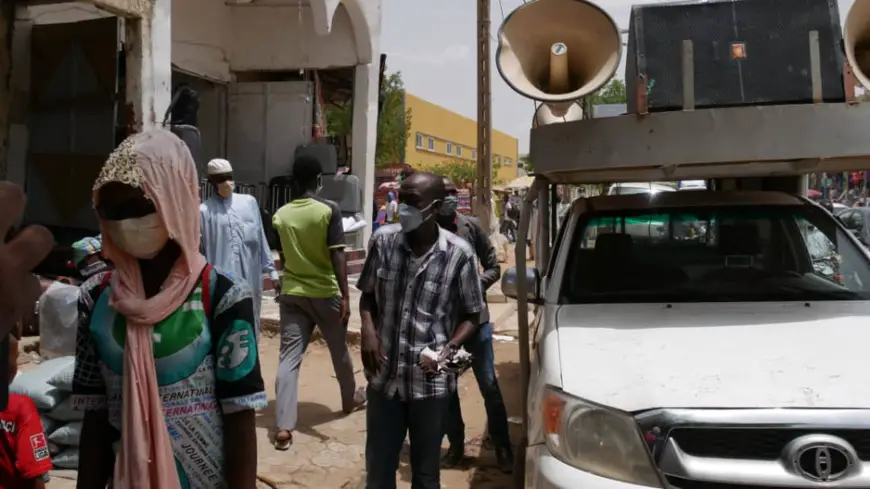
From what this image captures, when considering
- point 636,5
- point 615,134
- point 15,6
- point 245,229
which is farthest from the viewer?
point 15,6

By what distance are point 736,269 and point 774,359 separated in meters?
0.99

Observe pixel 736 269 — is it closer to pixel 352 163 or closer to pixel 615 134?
pixel 615 134

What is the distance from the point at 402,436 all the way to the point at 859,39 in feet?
8.49

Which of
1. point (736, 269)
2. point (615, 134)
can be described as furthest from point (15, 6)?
point (736, 269)

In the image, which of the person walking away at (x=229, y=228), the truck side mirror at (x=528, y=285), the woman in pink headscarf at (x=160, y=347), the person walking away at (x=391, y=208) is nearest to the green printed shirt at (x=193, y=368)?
the woman in pink headscarf at (x=160, y=347)

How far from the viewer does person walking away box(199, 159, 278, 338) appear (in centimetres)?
477

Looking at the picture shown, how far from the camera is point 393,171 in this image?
2789 cm

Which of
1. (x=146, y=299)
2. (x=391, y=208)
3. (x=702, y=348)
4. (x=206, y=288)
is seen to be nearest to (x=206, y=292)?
(x=206, y=288)

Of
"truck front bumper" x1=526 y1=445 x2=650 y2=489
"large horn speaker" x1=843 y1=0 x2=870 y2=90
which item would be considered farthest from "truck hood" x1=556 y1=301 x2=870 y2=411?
"large horn speaker" x1=843 y1=0 x2=870 y2=90

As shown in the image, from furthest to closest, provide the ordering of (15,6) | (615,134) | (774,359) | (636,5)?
(15,6) < (636,5) < (615,134) < (774,359)

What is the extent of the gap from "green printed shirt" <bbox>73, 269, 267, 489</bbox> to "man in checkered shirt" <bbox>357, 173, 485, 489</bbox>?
3.86 feet

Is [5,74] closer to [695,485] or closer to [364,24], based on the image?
[364,24]

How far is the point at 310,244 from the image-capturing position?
195 inches

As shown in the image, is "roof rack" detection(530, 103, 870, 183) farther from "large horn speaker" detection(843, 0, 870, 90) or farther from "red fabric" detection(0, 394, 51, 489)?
"red fabric" detection(0, 394, 51, 489)
